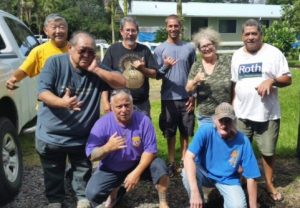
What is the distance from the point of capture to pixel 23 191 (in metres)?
5.09

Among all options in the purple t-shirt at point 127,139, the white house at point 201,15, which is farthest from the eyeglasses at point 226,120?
the white house at point 201,15

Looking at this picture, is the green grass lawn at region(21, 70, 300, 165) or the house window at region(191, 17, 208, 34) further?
the house window at region(191, 17, 208, 34)

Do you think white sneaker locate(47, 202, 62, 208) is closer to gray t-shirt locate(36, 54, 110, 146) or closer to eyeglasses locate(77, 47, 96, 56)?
gray t-shirt locate(36, 54, 110, 146)

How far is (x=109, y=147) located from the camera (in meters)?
3.94

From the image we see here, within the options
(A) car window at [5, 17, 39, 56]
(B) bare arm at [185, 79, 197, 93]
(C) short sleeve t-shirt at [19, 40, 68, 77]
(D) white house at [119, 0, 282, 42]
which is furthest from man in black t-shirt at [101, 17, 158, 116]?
(D) white house at [119, 0, 282, 42]

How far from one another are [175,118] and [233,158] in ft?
4.73

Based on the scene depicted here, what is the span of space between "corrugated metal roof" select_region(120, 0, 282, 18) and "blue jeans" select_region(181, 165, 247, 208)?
31129 millimetres

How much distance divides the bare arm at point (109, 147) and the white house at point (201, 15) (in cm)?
3136

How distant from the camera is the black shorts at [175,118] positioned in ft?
17.5

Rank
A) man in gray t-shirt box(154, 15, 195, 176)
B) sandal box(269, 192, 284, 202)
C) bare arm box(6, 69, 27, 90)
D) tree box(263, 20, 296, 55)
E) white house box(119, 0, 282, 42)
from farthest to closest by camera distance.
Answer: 1. white house box(119, 0, 282, 42)
2. tree box(263, 20, 296, 55)
3. man in gray t-shirt box(154, 15, 195, 176)
4. sandal box(269, 192, 284, 202)
5. bare arm box(6, 69, 27, 90)

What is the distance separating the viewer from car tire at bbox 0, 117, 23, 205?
4527 millimetres

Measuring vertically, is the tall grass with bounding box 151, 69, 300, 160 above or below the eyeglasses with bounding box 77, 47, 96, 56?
below

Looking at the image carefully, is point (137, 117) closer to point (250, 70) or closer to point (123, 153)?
point (123, 153)

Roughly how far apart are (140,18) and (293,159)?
31477 millimetres
